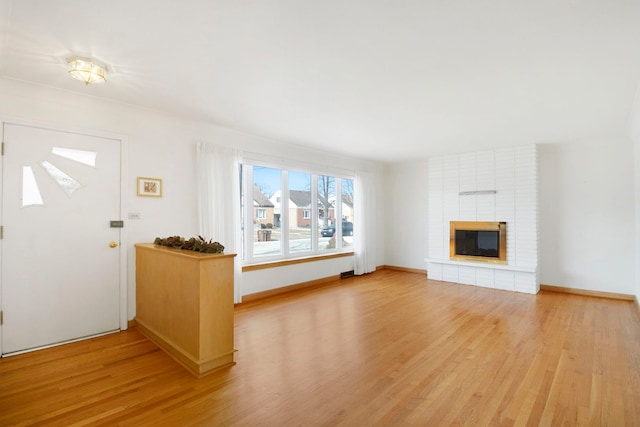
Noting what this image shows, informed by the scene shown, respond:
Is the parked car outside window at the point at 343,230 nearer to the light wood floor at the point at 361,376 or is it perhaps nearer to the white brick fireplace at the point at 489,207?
the white brick fireplace at the point at 489,207

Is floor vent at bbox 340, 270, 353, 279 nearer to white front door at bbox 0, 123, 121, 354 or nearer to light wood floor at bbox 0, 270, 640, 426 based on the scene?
light wood floor at bbox 0, 270, 640, 426

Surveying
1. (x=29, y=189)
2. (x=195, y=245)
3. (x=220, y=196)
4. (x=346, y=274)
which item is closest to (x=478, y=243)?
(x=346, y=274)

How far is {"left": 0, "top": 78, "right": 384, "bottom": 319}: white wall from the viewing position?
10.4 ft

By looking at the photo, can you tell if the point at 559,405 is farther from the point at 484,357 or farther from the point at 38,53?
the point at 38,53

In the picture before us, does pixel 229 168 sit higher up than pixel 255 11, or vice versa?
pixel 255 11

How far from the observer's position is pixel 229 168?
464cm

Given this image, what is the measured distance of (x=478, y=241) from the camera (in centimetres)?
612

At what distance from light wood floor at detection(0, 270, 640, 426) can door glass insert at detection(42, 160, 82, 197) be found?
163cm

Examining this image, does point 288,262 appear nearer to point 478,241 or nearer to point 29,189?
point 29,189

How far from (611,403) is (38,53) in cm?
515

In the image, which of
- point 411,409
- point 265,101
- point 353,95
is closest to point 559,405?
point 411,409

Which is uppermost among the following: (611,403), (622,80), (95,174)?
(622,80)

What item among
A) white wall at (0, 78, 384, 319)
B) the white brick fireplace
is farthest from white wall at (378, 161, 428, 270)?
white wall at (0, 78, 384, 319)

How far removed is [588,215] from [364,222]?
3.94 meters
